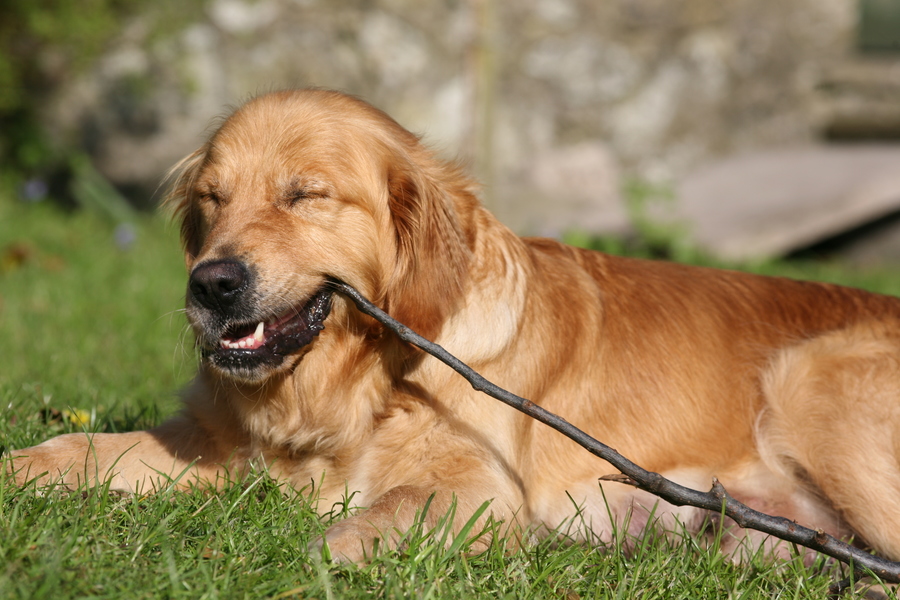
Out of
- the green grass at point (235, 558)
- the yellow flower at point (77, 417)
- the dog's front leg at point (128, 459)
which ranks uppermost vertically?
the green grass at point (235, 558)

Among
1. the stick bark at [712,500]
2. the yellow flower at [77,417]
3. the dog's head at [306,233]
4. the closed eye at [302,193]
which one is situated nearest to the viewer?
the stick bark at [712,500]

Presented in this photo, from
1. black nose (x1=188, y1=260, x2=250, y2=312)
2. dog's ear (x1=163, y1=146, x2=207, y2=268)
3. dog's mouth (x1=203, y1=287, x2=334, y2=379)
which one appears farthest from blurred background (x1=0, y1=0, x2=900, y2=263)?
black nose (x1=188, y1=260, x2=250, y2=312)

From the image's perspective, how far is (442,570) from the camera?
7.29 feet

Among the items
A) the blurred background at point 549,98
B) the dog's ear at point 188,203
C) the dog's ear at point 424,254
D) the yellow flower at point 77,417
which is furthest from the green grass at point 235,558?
the blurred background at point 549,98

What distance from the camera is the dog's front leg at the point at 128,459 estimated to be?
2.70 m

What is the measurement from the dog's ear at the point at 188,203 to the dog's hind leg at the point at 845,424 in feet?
7.17

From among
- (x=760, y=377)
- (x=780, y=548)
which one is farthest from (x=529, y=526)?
(x=760, y=377)

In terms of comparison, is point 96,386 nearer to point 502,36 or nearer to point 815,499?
point 815,499

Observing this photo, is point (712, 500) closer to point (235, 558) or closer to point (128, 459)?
point (235, 558)

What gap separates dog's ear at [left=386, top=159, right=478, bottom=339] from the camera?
2.70 metres

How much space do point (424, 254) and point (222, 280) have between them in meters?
0.64

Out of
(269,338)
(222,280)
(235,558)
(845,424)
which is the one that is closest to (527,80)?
(845,424)

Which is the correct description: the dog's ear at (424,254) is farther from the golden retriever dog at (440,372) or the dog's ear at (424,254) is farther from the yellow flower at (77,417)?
the yellow flower at (77,417)

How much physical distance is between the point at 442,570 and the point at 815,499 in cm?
162
